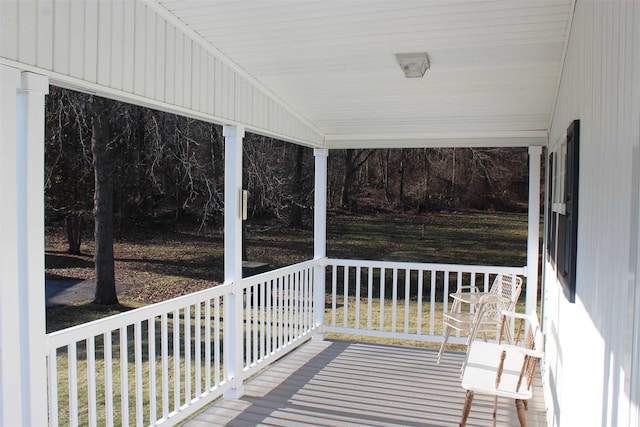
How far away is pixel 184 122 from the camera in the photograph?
977cm

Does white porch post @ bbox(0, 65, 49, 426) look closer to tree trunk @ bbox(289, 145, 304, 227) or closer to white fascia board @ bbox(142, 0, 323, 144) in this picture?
white fascia board @ bbox(142, 0, 323, 144)

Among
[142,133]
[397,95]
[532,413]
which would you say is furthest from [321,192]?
[142,133]

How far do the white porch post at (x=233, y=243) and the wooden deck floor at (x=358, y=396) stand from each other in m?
0.39

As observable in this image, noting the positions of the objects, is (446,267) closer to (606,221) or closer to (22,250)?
(606,221)

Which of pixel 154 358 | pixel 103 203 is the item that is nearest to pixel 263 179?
pixel 103 203

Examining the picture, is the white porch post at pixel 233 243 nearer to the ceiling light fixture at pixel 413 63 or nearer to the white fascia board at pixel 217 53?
the white fascia board at pixel 217 53

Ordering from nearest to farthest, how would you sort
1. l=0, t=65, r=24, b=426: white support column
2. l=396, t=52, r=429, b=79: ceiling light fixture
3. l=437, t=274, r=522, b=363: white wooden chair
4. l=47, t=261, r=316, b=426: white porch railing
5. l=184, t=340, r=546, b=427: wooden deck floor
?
l=0, t=65, r=24, b=426: white support column, l=47, t=261, r=316, b=426: white porch railing, l=396, t=52, r=429, b=79: ceiling light fixture, l=184, t=340, r=546, b=427: wooden deck floor, l=437, t=274, r=522, b=363: white wooden chair

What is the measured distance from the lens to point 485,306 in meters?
4.93

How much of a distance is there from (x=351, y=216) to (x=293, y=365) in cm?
839

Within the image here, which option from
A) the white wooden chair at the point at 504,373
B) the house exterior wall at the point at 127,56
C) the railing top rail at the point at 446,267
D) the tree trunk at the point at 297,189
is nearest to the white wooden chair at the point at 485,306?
the railing top rail at the point at 446,267

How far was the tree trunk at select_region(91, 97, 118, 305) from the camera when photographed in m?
8.10

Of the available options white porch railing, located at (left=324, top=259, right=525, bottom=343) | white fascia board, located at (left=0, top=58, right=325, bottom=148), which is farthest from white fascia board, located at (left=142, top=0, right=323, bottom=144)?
white porch railing, located at (left=324, top=259, right=525, bottom=343)

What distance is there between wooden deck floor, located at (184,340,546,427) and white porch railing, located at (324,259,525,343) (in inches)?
18.8

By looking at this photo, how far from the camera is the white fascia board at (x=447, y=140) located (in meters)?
5.40
